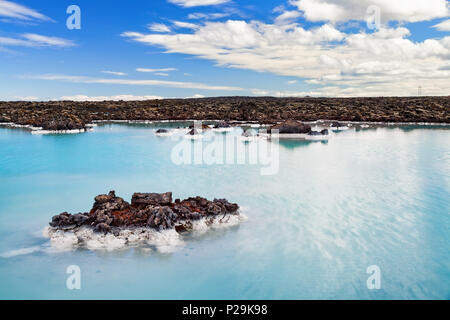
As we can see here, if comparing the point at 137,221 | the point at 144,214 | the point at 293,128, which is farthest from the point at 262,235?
the point at 293,128

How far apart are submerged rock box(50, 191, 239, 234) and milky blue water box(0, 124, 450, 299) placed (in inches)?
30.5

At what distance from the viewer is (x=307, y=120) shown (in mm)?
62719

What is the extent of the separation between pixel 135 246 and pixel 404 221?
Result: 28.3 feet

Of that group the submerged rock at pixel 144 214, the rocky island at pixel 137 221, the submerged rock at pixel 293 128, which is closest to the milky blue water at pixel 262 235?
the rocky island at pixel 137 221

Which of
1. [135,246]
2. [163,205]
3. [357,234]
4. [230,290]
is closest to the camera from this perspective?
[230,290]

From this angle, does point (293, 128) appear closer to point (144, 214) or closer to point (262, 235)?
point (262, 235)

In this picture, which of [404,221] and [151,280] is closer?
[151,280]

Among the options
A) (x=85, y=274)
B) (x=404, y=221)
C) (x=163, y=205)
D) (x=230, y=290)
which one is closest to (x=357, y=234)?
(x=404, y=221)

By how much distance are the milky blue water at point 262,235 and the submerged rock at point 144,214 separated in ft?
2.54

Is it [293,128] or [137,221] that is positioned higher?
[293,128]

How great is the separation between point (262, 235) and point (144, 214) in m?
3.53

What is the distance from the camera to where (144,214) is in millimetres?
10539

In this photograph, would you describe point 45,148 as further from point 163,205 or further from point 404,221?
point 404,221
